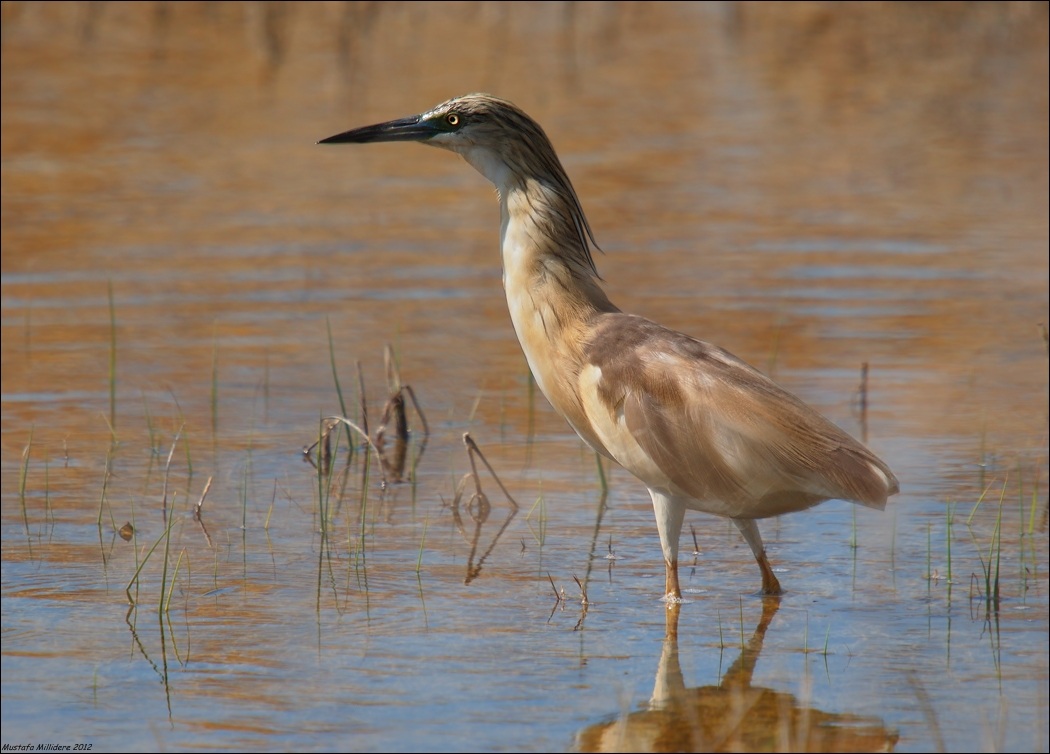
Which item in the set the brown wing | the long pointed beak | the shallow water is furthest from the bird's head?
the shallow water

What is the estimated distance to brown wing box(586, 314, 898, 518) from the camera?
18.5 ft

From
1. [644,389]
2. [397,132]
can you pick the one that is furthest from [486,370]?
[644,389]

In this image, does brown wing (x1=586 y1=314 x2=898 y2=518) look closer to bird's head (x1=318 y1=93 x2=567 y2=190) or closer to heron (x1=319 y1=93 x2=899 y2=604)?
heron (x1=319 y1=93 x2=899 y2=604)

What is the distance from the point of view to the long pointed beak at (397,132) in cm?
627

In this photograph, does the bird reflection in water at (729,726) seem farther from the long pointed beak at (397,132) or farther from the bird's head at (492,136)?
the long pointed beak at (397,132)

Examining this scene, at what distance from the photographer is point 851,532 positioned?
674 centimetres

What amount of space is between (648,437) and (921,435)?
110 inches

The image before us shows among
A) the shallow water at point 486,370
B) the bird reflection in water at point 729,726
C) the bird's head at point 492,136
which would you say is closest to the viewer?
the bird reflection in water at point 729,726

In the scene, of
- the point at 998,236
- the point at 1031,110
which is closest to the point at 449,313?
the point at 998,236

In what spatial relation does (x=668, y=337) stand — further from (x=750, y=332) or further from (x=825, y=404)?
(x=750, y=332)

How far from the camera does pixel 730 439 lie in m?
5.69

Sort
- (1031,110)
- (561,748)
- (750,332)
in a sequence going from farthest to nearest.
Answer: (1031,110) → (750,332) → (561,748)

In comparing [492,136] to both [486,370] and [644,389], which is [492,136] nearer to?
[644,389]

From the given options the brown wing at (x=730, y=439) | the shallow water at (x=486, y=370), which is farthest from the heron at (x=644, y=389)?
the shallow water at (x=486, y=370)
